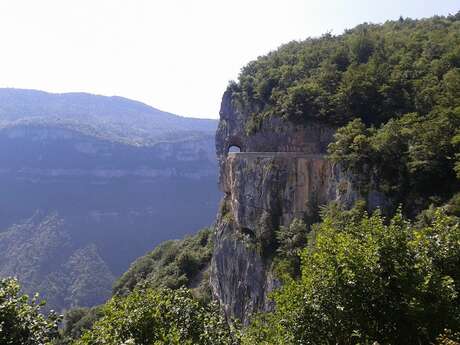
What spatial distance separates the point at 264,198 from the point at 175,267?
26.1 metres

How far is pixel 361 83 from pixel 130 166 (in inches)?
6303

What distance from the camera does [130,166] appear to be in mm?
191000

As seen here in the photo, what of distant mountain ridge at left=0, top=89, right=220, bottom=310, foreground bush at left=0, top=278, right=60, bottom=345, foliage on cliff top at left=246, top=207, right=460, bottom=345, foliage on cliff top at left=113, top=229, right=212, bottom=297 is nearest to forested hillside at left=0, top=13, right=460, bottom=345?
foliage on cliff top at left=246, top=207, right=460, bottom=345

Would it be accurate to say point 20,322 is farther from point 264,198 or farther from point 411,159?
point 264,198

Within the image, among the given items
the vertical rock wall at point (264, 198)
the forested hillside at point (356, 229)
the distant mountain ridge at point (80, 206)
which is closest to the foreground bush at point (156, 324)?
the forested hillside at point (356, 229)

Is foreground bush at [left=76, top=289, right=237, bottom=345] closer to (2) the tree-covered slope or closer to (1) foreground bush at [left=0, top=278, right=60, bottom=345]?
(1) foreground bush at [left=0, top=278, right=60, bottom=345]

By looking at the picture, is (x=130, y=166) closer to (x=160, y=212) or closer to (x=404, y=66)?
(x=160, y=212)

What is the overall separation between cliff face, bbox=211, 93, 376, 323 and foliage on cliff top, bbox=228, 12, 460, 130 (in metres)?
2.04

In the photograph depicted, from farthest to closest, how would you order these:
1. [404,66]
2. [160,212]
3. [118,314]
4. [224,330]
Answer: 1. [160,212]
2. [404,66]
3. [224,330]
4. [118,314]

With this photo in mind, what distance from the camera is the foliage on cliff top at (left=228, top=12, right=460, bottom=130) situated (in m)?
37.6

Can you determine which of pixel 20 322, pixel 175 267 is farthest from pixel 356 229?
pixel 175 267

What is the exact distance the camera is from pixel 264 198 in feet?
128

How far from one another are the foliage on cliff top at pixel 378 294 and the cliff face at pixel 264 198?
15.0 meters

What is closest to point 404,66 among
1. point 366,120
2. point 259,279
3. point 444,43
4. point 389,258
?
point 444,43
